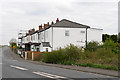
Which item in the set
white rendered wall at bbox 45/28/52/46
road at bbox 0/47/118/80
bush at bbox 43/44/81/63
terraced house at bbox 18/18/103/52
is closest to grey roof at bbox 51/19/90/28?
terraced house at bbox 18/18/103/52

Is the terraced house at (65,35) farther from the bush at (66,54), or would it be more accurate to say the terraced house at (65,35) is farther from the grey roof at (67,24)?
the bush at (66,54)

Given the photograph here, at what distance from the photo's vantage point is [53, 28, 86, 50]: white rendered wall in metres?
42.8

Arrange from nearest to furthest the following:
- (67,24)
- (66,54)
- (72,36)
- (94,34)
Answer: (66,54), (72,36), (67,24), (94,34)

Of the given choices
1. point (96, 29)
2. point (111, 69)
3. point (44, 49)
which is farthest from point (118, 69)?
point (96, 29)

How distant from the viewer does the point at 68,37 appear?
43.8 metres

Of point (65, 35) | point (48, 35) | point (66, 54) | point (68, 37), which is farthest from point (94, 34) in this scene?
point (66, 54)

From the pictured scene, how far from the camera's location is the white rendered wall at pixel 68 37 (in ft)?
140

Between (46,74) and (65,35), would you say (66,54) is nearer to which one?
(46,74)

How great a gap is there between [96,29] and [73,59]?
85.5ft

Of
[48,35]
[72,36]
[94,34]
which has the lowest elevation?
[72,36]

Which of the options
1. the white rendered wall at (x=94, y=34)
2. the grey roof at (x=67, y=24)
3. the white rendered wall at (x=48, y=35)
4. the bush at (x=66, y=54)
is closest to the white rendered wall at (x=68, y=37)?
the grey roof at (x=67, y=24)

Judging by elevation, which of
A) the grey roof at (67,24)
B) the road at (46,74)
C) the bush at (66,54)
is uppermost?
the grey roof at (67,24)

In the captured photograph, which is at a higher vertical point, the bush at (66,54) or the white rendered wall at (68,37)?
the white rendered wall at (68,37)

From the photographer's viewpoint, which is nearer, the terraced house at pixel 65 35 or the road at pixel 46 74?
the road at pixel 46 74
